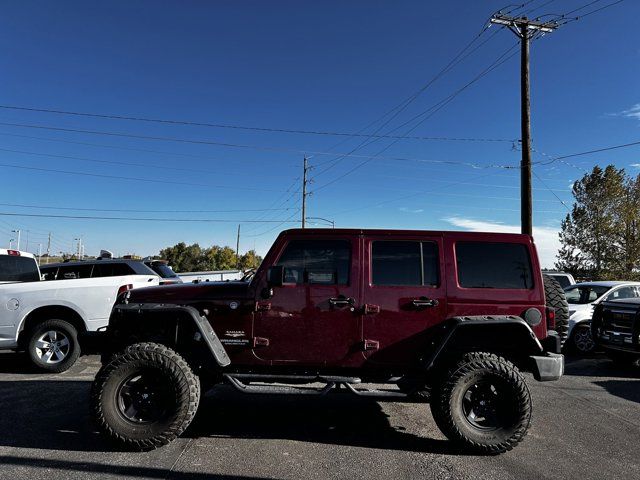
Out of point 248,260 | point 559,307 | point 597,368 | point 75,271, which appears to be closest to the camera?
point 559,307

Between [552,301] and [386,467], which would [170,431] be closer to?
[386,467]

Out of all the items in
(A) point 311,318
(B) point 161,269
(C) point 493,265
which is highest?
(B) point 161,269

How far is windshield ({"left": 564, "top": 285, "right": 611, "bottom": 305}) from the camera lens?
34.6 ft

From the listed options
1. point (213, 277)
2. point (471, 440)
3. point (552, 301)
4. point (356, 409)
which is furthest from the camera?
point (213, 277)

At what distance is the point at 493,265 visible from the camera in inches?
180

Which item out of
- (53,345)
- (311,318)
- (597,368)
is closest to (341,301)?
(311,318)

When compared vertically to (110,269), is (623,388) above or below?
below

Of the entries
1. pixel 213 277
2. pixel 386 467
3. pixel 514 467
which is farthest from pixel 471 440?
pixel 213 277

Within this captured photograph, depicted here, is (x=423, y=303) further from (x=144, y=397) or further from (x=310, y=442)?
(x=144, y=397)

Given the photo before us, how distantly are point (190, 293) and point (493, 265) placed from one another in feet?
9.96

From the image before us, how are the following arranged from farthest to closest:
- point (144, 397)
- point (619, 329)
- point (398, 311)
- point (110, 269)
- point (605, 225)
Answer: point (605, 225)
point (110, 269)
point (619, 329)
point (398, 311)
point (144, 397)

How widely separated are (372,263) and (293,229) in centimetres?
86

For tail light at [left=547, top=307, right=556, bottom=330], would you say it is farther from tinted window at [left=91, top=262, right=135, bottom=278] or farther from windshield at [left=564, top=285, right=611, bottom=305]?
tinted window at [left=91, top=262, right=135, bottom=278]

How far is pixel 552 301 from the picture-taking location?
475 cm
